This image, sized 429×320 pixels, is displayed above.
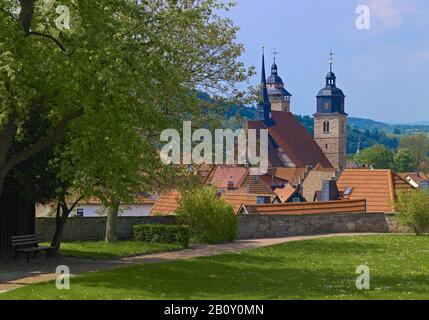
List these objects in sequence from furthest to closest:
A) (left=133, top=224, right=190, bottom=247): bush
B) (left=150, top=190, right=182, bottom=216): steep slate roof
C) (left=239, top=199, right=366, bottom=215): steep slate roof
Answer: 1. (left=150, top=190, right=182, bottom=216): steep slate roof
2. (left=239, top=199, right=366, bottom=215): steep slate roof
3. (left=133, top=224, right=190, bottom=247): bush

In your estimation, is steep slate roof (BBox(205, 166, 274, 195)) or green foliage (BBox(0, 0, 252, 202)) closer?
green foliage (BBox(0, 0, 252, 202))

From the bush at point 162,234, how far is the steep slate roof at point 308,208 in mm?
9764

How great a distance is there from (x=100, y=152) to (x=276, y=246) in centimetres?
1302

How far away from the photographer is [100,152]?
63.7ft

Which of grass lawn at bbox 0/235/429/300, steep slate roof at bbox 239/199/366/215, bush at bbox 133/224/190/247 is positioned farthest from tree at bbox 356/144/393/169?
grass lawn at bbox 0/235/429/300

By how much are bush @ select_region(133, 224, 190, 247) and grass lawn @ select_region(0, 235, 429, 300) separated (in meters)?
3.38

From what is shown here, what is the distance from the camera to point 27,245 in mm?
24219

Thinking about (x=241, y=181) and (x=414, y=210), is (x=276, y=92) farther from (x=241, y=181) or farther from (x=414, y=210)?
(x=414, y=210)

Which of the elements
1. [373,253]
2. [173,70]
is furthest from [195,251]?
[173,70]

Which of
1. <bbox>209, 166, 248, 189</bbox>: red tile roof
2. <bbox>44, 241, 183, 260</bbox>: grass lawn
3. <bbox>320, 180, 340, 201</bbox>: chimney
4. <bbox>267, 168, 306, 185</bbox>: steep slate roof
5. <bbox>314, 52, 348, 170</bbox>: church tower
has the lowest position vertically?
<bbox>44, 241, 183, 260</bbox>: grass lawn

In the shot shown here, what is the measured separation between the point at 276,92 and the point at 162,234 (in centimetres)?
16850

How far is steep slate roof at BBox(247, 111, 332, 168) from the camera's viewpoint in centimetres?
15025

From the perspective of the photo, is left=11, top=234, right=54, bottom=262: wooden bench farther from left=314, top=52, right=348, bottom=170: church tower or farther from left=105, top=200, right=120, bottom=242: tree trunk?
left=314, top=52, right=348, bottom=170: church tower
